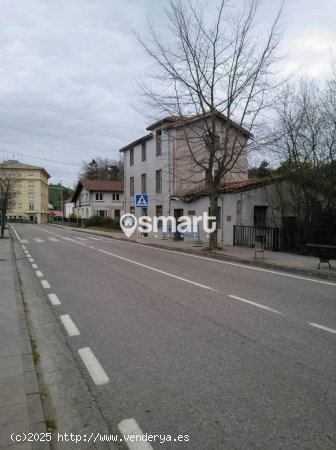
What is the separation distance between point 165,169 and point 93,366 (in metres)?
27.7

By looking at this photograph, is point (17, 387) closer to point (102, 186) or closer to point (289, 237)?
point (289, 237)

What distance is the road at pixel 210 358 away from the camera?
3307mm

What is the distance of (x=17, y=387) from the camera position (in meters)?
3.96

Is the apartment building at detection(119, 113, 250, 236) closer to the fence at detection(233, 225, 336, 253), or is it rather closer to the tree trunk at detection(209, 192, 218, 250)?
the tree trunk at detection(209, 192, 218, 250)

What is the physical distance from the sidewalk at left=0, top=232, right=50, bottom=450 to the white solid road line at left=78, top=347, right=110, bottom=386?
611 millimetres

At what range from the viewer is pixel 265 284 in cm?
1016

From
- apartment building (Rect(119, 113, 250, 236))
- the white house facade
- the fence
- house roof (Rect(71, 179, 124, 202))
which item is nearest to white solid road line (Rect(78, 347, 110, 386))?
the fence

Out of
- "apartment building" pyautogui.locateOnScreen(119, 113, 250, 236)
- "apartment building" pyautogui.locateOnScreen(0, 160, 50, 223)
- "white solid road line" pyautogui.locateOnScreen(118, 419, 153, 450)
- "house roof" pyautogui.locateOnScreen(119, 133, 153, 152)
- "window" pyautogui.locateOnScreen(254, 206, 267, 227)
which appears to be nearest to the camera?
"white solid road line" pyautogui.locateOnScreen(118, 419, 153, 450)

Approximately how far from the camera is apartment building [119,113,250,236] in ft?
90.6

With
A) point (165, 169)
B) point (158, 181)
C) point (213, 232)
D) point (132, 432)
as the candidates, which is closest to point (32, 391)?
point (132, 432)

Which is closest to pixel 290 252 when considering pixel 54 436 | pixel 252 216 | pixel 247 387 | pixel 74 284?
pixel 252 216

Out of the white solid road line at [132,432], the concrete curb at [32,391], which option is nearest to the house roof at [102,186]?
the concrete curb at [32,391]

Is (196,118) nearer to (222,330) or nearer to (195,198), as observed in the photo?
(195,198)

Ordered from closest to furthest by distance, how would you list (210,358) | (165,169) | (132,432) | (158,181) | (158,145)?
(132,432) → (210,358) → (165,169) → (158,145) → (158,181)
